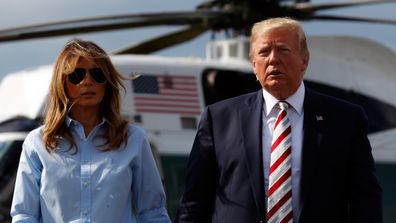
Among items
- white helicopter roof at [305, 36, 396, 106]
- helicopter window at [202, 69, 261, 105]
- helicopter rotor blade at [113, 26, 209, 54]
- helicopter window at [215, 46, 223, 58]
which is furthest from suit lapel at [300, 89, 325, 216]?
helicopter window at [215, 46, 223, 58]

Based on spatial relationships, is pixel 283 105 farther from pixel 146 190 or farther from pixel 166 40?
pixel 166 40

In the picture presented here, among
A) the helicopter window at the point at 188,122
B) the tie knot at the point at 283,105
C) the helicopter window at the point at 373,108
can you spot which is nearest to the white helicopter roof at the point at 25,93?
the helicopter window at the point at 188,122

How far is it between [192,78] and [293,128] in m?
6.28

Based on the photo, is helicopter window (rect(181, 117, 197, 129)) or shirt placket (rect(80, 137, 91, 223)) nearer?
shirt placket (rect(80, 137, 91, 223))

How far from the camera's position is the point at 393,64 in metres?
11.5

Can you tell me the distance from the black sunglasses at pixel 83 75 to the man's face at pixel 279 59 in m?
0.61

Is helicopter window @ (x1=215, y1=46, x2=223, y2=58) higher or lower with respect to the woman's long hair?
lower

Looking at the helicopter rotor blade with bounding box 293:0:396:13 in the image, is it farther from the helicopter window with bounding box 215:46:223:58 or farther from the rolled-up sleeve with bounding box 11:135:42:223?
the rolled-up sleeve with bounding box 11:135:42:223

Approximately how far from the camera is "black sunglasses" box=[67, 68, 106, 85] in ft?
11.3

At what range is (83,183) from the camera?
11.0 feet

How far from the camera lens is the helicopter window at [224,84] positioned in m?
9.82

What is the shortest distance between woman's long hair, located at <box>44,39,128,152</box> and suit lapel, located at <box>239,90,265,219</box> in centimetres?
49

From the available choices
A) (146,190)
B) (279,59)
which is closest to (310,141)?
(279,59)

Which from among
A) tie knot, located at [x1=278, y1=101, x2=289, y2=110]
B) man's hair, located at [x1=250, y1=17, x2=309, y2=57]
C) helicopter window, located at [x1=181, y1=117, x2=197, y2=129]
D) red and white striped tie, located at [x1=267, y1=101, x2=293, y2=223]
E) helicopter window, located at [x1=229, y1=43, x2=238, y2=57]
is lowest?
helicopter window, located at [x1=181, y1=117, x2=197, y2=129]
